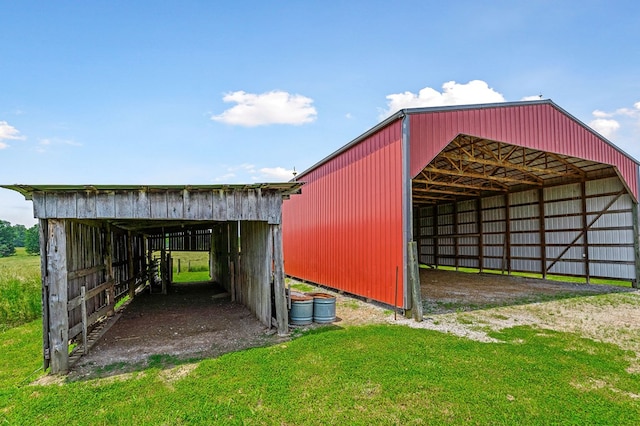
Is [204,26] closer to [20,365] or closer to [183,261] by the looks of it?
[20,365]

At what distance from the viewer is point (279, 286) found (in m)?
6.85

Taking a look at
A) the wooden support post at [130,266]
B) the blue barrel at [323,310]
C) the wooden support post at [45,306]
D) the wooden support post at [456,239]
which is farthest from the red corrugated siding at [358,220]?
the wooden support post at [456,239]

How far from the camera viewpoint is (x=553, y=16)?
8.16 meters

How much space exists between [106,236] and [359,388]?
6.90 metres

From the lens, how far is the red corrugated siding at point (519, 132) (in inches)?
350

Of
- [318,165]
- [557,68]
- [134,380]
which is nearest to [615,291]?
[557,68]

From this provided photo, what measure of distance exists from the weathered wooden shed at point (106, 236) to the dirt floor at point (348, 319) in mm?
541

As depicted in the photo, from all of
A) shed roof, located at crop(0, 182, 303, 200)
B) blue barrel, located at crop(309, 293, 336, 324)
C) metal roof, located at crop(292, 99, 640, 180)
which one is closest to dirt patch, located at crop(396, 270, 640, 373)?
blue barrel, located at crop(309, 293, 336, 324)

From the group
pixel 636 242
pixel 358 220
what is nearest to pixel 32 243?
pixel 358 220

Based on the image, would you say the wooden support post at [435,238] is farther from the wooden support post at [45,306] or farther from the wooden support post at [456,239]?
the wooden support post at [45,306]

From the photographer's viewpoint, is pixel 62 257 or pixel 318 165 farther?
pixel 318 165

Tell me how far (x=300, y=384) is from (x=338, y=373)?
593mm

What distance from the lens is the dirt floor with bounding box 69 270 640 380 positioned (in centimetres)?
596

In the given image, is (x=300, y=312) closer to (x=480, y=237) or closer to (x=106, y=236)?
(x=106, y=236)
